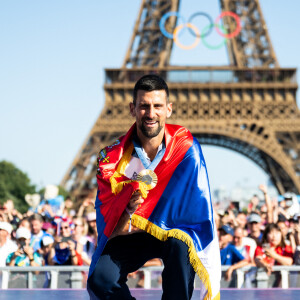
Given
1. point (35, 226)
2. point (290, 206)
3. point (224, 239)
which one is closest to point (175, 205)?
point (224, 239)

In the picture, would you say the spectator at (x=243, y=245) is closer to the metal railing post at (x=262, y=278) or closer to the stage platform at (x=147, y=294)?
the metal railing post at (x=262, y=278)

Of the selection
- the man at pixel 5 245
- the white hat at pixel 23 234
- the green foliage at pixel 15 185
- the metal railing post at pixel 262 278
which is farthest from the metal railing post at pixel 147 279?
the green foliage at pixel 15 185

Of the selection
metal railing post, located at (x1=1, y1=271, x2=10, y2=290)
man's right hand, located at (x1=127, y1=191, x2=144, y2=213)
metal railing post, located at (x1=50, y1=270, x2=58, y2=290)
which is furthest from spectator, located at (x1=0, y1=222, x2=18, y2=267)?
man's right hand, located at (x1=127, y1=191, x2=144, y2=213)

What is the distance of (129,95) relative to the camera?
110 ft

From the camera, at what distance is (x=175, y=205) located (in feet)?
13.9

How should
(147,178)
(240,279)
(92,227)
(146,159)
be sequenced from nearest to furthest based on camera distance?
1. (147,178)
2. (146,159)
3. (240,279)
4. (92,227)

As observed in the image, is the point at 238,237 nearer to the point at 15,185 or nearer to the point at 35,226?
the point at 35,226

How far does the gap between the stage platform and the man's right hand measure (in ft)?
6.20

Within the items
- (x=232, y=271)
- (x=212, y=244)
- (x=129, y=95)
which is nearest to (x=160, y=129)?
(x=212, y=244)

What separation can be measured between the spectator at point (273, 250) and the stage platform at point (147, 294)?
1137 mm

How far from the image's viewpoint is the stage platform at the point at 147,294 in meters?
5.89

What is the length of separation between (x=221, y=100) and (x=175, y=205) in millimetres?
30113

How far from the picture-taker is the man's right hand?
4129mm

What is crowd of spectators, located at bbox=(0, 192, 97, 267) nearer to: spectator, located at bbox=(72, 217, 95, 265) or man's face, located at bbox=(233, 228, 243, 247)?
spectator, located at bbox=(72, 217, 95, 265)
